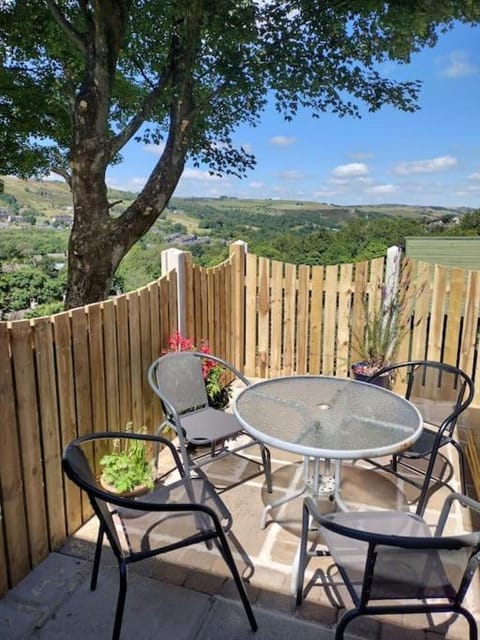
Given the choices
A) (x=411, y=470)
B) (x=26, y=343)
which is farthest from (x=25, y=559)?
(x=411, y=470)

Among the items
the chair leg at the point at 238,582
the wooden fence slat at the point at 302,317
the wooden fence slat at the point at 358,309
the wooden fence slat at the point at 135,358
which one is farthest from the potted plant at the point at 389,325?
the chair leg at the point at 238,582

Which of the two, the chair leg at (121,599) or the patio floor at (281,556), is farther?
Result: the patio floor at (281,556)

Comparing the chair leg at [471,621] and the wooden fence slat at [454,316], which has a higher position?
the wooden fence slat at [454,316]

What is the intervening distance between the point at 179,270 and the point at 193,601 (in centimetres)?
239

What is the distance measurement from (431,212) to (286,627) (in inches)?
494

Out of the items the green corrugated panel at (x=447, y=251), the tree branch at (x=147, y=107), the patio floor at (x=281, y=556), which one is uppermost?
the tree branch at (x=147, y=107)

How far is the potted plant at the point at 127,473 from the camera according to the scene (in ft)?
7.98

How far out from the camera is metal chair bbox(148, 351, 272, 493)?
269cm

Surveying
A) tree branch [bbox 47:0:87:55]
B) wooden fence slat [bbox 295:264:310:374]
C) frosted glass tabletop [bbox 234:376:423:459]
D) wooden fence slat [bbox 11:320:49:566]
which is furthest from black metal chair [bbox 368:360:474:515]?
tree branch [bbox 47:0:87:55]

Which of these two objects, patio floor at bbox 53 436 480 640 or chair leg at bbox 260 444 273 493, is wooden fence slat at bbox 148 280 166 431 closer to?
patio floor at bbox 53 436 480 640

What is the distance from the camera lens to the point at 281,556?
7.25 ft

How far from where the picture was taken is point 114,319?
2.67 m

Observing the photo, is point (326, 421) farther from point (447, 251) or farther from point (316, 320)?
point (447, 251)

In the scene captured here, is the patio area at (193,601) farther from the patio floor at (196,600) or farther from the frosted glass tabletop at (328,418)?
the frosted glass tabletop at (328,418)
